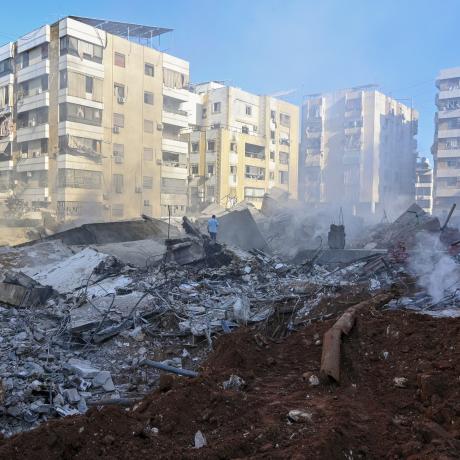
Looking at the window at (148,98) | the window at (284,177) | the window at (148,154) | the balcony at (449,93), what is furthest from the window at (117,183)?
the balcony at (449,93)

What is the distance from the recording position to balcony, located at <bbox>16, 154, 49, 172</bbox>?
35.1 m

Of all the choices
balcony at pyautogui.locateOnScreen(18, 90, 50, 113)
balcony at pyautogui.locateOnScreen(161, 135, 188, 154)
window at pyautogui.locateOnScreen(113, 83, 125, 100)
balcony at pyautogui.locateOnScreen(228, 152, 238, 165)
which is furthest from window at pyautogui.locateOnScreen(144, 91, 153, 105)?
balcony at pyautogui.locateOnScreen(228, 152, 238, 165)

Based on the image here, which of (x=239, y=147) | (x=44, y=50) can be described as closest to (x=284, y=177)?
(x=239, y=147)

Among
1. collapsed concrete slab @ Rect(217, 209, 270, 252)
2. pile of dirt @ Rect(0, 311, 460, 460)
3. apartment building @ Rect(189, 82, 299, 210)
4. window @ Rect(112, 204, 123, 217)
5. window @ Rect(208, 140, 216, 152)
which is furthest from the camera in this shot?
apartment building @ Rect(189, 82, 299, 210)

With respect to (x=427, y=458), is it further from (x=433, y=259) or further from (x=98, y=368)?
(x=433, y=259)

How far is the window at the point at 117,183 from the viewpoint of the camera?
121ft

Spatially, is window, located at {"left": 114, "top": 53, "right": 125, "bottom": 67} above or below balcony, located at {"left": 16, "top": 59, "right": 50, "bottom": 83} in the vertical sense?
above

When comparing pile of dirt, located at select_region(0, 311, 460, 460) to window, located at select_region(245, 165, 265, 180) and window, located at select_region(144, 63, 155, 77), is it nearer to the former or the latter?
window, located at select_region(144, 63, 155, 77)

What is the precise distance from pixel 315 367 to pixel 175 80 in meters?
40.0

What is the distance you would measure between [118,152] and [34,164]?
6417mm

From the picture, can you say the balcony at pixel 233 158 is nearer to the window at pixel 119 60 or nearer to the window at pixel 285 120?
the window at pixel 285 120

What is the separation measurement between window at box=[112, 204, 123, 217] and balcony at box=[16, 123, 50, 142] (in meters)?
7.26

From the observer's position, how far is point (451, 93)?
167 feet

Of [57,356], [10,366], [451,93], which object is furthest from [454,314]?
[451,93]
